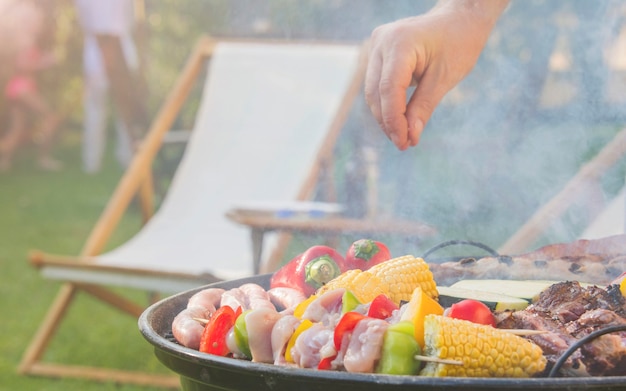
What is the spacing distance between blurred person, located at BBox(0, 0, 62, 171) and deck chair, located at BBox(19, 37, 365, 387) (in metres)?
7.76

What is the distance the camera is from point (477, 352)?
1221 millimetres

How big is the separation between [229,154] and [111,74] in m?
2.05

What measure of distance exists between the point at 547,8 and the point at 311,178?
3.76 metres

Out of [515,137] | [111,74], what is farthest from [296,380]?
[111,74]

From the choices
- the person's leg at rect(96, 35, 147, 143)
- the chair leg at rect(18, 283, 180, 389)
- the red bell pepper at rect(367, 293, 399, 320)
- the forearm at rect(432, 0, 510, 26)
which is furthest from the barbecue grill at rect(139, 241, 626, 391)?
the person's leg at rect(96, 35, 147, 143)

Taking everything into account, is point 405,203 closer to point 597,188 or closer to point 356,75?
point 356,75

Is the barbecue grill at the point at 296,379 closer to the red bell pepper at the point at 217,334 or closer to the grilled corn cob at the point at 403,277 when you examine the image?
the red bell pepper at the point at 217,334

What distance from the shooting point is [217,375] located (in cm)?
131

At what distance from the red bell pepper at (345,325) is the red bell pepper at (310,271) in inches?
18.1

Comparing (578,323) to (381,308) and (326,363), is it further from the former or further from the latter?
(326,363)

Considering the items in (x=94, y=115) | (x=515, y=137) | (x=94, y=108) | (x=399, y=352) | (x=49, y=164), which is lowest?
(x=49, y=164)

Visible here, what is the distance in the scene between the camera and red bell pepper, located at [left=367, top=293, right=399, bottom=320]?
139cm

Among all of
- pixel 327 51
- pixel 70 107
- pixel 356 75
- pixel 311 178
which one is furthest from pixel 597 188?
pixel 70 107

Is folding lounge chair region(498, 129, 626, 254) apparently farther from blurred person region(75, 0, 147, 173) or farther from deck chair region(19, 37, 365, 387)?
blurred person region(75, 0, 147, 173)
